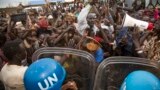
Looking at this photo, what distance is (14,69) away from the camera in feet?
10.2

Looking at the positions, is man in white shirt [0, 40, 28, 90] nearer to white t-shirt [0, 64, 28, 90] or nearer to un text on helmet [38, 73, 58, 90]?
white t-shirt [0, 64, 28, 90]

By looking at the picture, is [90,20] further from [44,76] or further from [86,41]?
[44,76]

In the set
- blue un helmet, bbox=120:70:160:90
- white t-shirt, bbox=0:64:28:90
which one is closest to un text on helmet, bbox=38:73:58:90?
blue un helmet, bbox=120:70:160:90

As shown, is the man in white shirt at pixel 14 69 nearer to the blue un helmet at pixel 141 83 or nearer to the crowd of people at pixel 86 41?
the crowd of people at pixel 86 41

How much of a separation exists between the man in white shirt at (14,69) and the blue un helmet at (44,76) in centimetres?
127

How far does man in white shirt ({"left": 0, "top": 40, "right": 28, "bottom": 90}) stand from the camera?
9.91 feet

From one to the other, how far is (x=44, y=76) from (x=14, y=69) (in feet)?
4.88

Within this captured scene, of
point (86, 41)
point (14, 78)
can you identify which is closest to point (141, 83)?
point (14, 78)

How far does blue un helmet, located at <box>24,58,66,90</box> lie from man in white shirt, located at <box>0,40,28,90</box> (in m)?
1.27

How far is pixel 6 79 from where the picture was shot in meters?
3.06

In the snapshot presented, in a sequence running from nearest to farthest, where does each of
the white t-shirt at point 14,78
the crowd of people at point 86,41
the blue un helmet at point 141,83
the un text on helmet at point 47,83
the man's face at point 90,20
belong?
the blue un helmet at point 141,83
the un text on helmet at point 47,83
the white t-shirt at point 14,78
the crowd of people at point 86,41
the man's face at point 90,20

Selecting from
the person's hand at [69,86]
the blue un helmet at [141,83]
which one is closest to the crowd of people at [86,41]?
the person's hand at [69,86]

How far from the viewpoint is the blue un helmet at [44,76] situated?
1.68 metres

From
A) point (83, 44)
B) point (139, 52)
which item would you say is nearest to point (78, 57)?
point (83, 44)
